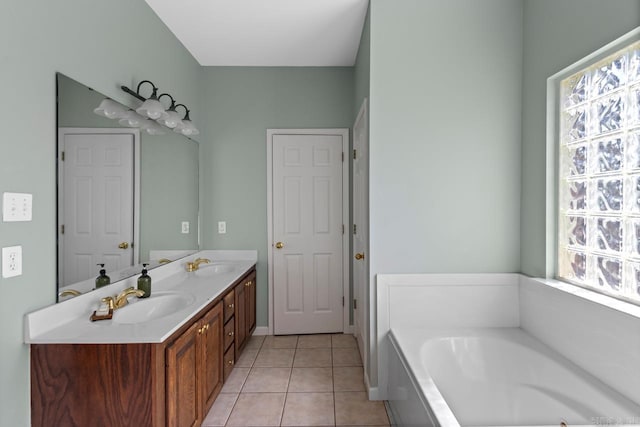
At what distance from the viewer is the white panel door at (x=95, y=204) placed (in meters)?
1.54

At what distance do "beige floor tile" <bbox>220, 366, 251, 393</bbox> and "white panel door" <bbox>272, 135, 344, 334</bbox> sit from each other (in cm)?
73

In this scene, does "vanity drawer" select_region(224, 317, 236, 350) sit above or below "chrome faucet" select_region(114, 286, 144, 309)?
below

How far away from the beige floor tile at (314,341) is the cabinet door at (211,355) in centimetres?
107

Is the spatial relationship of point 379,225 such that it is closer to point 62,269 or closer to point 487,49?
point 487,49

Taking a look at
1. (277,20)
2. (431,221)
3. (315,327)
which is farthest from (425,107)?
(315,327)

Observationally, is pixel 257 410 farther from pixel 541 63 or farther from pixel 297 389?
pixel 541 63

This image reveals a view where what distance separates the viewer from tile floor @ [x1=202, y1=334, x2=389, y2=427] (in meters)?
1.97

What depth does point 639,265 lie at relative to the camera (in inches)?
56.7

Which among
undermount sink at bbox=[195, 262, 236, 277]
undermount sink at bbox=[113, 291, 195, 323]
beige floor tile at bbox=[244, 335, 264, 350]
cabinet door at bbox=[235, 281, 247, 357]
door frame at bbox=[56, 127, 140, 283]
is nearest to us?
door frame at bbox=[56, 127, 140, 283]

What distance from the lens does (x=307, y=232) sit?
3230 millimetres

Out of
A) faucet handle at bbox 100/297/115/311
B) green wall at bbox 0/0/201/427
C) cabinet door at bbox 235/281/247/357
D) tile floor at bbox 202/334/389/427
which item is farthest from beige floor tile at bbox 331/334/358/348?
green wall at bbox 0/0/201/427

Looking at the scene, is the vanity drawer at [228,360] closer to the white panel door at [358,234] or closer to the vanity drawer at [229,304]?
the vanity drawer at [229,304]

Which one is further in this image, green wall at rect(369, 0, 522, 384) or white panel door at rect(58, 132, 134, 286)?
green wall at rect(369, 0, 522, 384)

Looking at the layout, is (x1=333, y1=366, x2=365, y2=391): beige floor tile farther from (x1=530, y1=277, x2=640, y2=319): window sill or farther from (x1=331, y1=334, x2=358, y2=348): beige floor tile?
(x1=530, y1=277, x2=640, y2=319): window sill
